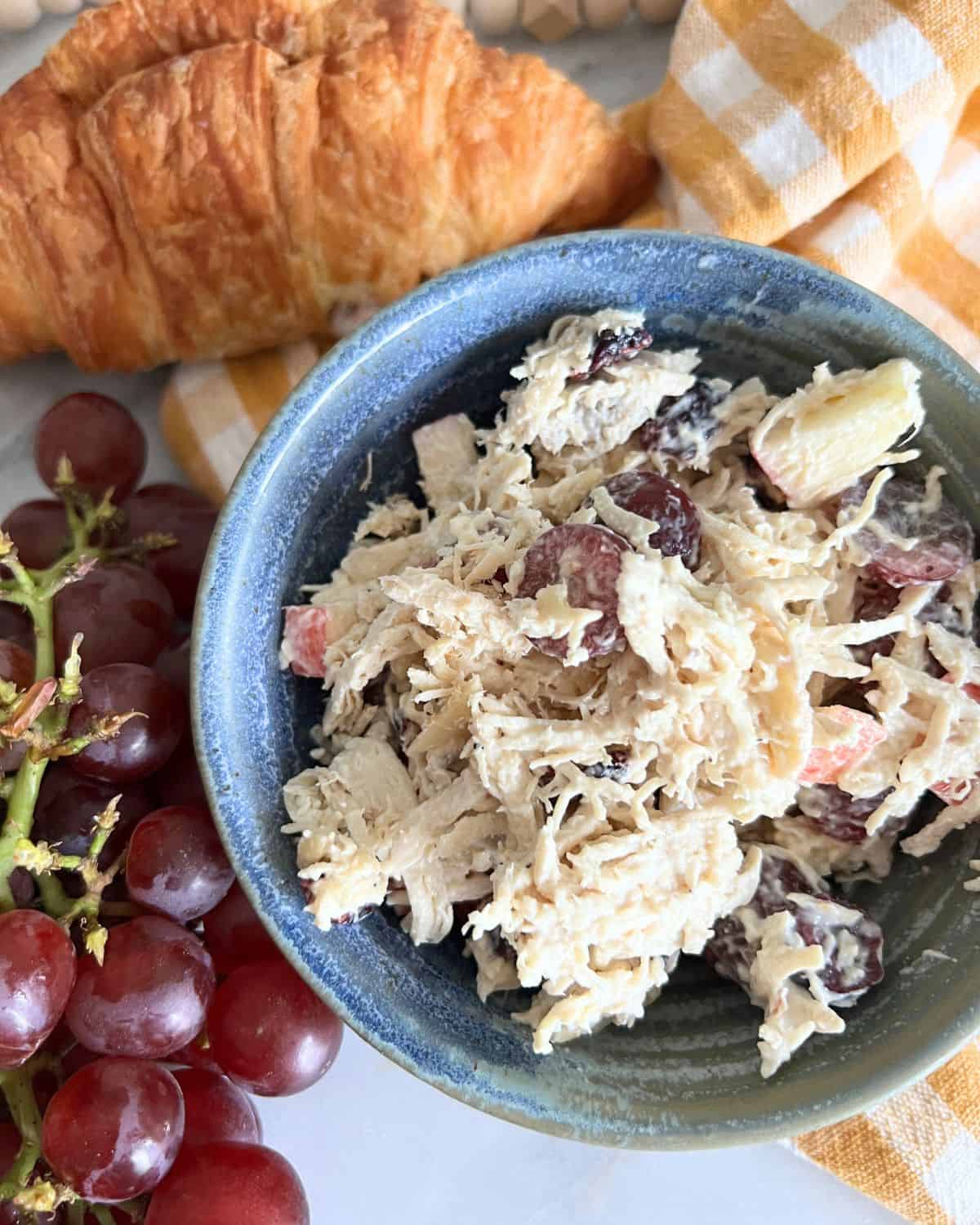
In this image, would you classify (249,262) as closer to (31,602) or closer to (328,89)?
(328,89)

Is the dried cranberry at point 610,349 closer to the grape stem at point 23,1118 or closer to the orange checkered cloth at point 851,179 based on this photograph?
the orange checkered cloth at point 851,179

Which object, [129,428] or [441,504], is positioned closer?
[441,504]

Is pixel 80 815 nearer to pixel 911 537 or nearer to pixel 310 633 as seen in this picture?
pixel 310 633

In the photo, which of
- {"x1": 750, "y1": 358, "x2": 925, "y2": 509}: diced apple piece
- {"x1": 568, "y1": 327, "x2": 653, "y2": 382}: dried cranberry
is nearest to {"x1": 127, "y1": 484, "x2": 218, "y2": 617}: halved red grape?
{"x1": 568, "y1": 327, "x2": 653, "y2": 382}: dried cranberry

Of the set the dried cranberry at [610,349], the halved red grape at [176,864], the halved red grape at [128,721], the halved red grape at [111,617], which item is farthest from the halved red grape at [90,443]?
A: the dried cranberry at [610,349]

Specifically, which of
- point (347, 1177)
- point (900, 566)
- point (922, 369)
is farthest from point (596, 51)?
point (347, 1177)

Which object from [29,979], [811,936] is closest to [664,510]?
[811,936]

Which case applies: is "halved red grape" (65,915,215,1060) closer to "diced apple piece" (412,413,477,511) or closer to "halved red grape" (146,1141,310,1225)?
"halved red grape" (146,1141,310,1225)

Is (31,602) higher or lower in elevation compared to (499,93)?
lower
